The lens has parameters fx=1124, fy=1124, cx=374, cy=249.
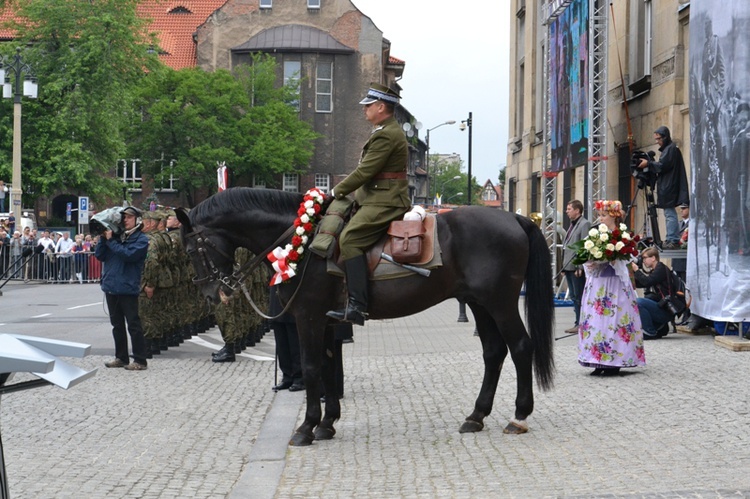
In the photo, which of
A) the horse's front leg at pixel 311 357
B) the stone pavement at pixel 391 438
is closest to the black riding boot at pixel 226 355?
the stone pavement at pixel 391 438

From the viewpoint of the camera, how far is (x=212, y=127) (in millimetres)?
63188

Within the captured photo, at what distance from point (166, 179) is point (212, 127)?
15.4 feet

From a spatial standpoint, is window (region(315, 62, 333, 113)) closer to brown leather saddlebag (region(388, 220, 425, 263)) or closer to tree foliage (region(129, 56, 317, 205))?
tree foliage (region(129, 56, 317, 205))

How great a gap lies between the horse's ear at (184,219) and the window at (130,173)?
6035 centimetres

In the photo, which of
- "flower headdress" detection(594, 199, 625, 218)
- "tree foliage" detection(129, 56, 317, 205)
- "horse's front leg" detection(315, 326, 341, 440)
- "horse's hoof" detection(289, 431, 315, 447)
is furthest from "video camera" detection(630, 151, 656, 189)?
"tree foliage" detection(129, 56, 317, 205)

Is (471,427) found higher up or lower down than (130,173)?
lower down

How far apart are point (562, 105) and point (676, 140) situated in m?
5.48

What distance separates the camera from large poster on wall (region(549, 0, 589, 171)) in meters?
24.0

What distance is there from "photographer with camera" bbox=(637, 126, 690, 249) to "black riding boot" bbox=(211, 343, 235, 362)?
723cm

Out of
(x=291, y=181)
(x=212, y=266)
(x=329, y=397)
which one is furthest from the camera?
(x=291, y=181)

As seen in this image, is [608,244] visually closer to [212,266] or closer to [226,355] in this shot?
[212,266]

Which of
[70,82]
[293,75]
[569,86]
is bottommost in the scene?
[569,86]

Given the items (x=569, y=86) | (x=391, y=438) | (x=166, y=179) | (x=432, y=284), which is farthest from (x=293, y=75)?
(x=391, y=438)

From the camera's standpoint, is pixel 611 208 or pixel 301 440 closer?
pixel 301 440
